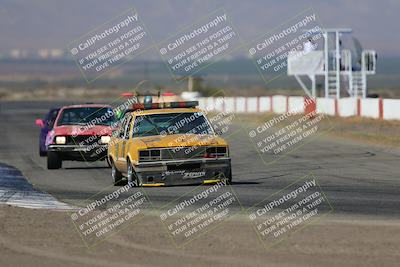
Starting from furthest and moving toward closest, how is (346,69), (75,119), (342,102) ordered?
(346,69), (342,102), (75,119)

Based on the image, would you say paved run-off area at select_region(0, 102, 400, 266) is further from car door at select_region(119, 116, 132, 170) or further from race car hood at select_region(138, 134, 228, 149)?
race car hood at select_region(138, 134, 228, 149)

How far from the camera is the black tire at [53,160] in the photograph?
74.1 ft

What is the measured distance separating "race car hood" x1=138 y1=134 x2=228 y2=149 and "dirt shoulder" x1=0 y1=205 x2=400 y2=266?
184 inches

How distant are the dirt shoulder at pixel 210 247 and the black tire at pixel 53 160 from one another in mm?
10403

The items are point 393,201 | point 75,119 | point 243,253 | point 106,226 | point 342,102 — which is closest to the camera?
point 243,253

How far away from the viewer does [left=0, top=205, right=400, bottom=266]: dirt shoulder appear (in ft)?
32.0

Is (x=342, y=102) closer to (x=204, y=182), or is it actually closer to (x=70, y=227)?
(x=204, y=182)

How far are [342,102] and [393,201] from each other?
2817 centimetres

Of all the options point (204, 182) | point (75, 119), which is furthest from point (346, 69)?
point (204, 182)

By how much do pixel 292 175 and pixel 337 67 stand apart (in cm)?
3352

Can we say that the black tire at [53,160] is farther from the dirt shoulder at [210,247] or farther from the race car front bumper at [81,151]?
the dirt shoulder at [210,247]

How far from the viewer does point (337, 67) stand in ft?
173

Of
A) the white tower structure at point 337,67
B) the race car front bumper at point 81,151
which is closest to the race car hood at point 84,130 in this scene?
the race car front bumper at point 81,151

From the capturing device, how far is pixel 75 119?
78.0ft
